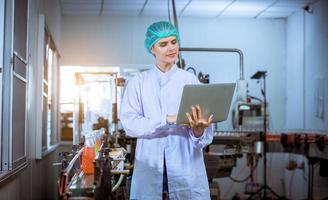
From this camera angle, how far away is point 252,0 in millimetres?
6180

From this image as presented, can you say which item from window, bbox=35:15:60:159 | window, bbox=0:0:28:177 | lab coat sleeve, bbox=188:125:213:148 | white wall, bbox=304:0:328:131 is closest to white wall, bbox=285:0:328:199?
white wall, bbox=304:0:328:131

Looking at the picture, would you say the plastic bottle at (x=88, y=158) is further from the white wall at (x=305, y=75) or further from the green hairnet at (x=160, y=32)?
the white wall at (x=305, y=75)

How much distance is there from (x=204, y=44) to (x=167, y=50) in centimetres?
508

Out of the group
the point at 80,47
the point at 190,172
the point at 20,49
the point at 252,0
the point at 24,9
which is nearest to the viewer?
the point at 190,172

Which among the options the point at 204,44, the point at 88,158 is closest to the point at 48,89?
the point at 204,44

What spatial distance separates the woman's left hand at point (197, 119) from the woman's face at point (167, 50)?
0.32 m

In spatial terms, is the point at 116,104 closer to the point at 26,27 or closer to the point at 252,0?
the point at 26,27

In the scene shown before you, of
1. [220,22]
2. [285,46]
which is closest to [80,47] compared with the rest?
[220,22]

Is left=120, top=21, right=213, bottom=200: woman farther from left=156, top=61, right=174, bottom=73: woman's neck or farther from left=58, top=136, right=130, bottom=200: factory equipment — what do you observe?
left=58, top=136, right=130, bottom=200: factory equipment

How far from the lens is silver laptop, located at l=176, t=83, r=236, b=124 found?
6.07 ft

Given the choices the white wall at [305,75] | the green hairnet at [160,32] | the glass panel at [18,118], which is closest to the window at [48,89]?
the glass panel at [18,118]

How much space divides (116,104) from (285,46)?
3.30 metres

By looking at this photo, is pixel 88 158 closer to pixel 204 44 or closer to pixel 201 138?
pixel 201 138

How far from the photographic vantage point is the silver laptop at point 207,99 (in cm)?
185
